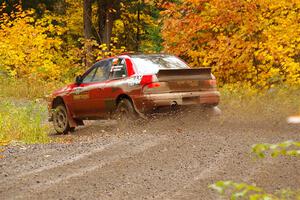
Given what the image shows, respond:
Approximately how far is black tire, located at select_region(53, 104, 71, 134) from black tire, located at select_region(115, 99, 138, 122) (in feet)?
6.94

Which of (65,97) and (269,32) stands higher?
(269,32)

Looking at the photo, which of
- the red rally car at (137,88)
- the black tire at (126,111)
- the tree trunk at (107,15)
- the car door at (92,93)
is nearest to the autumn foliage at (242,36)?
the red rally car at (137,88)

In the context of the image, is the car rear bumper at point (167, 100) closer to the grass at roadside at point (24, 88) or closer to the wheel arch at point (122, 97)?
the wheel arch at point (122, 97)

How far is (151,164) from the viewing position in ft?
27.4

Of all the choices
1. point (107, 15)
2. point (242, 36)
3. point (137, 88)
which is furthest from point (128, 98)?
point (107, 15)

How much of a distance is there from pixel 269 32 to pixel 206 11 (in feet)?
11.2

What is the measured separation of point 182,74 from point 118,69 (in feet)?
4.94

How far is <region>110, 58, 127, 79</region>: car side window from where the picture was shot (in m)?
12.9

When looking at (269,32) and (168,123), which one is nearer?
(168,123)

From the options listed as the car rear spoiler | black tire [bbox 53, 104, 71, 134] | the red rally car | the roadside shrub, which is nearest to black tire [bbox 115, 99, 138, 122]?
the red rally car

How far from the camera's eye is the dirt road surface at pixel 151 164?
22.6 feet

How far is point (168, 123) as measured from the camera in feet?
40.8

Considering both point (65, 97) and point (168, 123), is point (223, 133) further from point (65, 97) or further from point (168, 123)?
point (65, 97)

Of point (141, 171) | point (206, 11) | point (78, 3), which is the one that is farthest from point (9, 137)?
point (78, 3)
